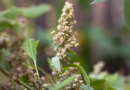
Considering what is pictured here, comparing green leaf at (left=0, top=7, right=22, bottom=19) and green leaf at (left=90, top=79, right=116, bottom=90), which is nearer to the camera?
green leaf at (left=90, top=79, right=116, bottom=90)

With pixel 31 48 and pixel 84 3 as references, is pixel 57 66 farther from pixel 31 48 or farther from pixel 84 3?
pixel 84 3

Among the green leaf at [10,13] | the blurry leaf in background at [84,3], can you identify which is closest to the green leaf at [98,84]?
the green leaf at [10,13]

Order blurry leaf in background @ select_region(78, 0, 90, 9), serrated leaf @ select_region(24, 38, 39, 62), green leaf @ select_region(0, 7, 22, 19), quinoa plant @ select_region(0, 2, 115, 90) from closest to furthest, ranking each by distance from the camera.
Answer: quinoa plant @ select_region(0, 2, 115, 90) < serrated leaf @ select_region(24, 38, 39, 62) < green leaf @ select_region(0, 7, 22, 19) < blurry leaf in background @ select_region(78, 0, 90, 9)

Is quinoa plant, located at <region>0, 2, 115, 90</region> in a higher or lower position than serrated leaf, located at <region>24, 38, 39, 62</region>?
lower

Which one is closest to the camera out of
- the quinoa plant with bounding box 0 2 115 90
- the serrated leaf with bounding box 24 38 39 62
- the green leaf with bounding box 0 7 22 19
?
the quinoa plant with bounding box 0 2 115 90

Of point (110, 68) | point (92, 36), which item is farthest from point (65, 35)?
point (110, 68)

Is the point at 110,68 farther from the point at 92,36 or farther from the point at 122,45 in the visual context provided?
the point at 92,36

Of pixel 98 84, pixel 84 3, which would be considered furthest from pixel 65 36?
pixel 84 3

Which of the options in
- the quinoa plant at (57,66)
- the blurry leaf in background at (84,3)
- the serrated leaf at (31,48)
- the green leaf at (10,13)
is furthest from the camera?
the blurry leaf in background at (84,3)

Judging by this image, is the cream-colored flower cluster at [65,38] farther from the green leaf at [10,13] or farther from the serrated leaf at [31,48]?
the green leaf at [10,13]

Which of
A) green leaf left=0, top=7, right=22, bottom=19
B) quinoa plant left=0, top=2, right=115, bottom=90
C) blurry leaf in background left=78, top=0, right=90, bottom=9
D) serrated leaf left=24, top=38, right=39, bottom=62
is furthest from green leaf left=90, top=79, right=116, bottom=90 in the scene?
blurry leaf in background left=78, top=0, right=90, bottom=9

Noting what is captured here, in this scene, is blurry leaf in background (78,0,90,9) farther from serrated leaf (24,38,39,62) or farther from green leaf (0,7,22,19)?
serrated leaf (24,38,39,62)
